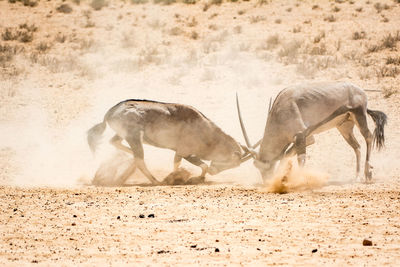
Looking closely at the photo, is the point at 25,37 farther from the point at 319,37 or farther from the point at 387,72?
the point at 387,72

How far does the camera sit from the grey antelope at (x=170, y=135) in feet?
40.3

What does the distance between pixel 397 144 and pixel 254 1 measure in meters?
17.6

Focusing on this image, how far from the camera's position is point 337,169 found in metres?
13.5

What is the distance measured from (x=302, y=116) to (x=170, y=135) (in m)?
2.32

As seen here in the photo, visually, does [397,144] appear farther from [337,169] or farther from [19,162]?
[19,162]

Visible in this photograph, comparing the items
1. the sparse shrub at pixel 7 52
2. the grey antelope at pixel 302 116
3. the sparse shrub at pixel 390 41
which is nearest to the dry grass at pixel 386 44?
the sparse shrub at pixel 390 41

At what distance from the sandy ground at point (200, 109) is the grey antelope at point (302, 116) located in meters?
0.58

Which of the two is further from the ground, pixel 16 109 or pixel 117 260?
pixel 117 260

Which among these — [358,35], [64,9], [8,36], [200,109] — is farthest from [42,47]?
[358,35]

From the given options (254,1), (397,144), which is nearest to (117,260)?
(397,144)

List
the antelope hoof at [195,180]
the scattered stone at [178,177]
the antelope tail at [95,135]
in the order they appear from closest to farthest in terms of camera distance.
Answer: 1. the scattered stone at [178,177]
2. the antelope hoof at [195,180]
3. the antelope tail at [95,135]

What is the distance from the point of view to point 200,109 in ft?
57.6

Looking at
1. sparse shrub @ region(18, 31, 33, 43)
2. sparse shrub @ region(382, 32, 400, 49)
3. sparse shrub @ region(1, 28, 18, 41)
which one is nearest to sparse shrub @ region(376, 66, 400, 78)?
sparse shrub @ region(382, 32, 400, 49)

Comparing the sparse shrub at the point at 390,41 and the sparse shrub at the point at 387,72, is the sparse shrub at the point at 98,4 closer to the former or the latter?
the sparse shrub at the point at 390,41
